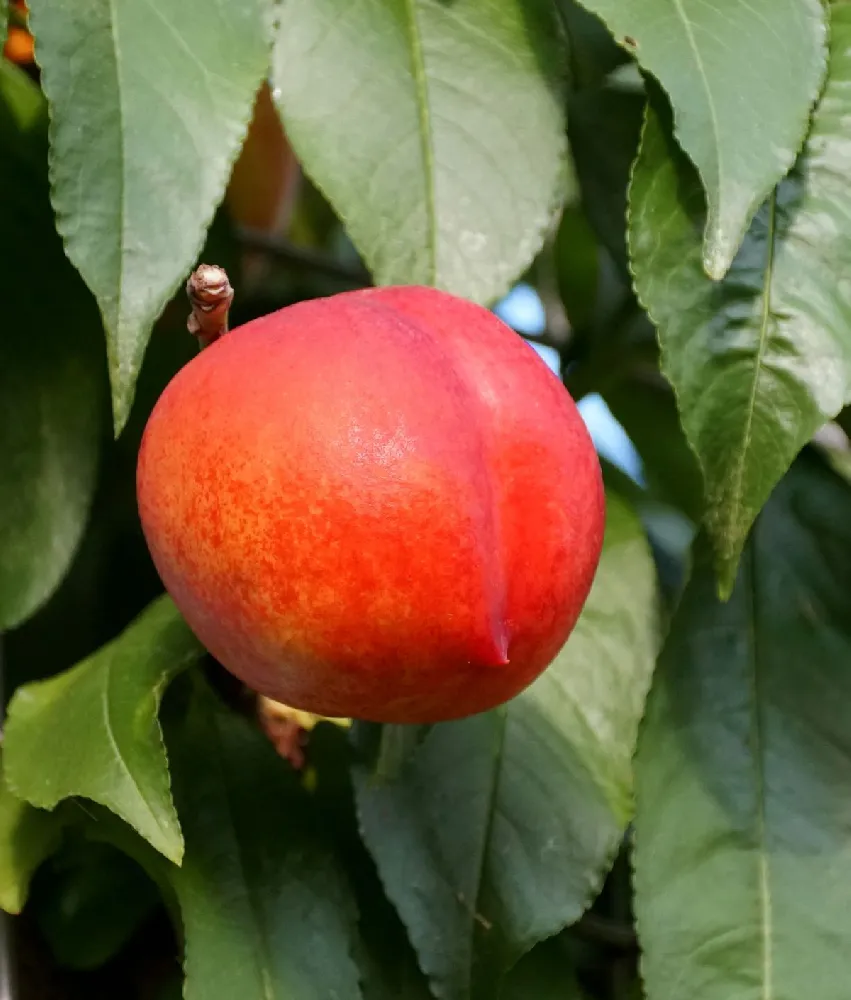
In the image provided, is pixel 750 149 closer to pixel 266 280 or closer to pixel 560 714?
pixel 560 714

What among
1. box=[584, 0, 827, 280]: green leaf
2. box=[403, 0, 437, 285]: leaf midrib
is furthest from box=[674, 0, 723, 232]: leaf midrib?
box=[403, 0, 437, 285]: leaf midrib

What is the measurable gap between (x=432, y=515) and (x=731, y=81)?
22 centimetres

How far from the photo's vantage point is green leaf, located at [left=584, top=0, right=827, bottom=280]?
1.18ft

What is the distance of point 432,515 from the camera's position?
273 millimetres

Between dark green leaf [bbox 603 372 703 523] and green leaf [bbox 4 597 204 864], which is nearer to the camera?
green leaf [bbox 4 597 204 864]

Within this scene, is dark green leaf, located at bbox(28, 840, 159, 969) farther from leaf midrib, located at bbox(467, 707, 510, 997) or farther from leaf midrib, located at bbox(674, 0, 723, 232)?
leaf midrib, located at bbox(674, 0, 723, 232)

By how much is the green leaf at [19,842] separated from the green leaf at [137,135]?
0.18 meters

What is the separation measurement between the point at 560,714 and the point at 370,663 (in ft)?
0.63

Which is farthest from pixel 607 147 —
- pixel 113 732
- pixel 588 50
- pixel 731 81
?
pixel 113 732

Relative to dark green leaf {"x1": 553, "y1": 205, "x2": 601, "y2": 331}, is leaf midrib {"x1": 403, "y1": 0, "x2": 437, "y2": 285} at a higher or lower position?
higher

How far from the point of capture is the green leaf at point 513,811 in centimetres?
40

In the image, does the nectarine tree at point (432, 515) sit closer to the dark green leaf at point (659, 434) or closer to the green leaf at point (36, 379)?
the green leaf at point (36, 379)

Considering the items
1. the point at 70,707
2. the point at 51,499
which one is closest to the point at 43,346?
the point at 51,499

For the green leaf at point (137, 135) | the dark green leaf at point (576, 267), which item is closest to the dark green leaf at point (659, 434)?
the dark green leaf at point (576, 267)
